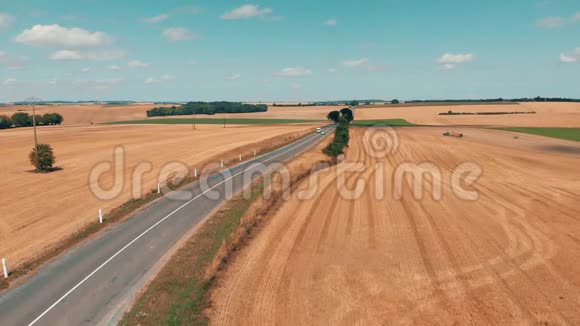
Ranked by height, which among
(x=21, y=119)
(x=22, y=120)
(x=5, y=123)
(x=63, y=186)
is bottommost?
(x=63, y=186)

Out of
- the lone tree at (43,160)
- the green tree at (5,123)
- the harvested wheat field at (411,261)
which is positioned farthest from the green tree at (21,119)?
the harvested wheat field at (411,261)

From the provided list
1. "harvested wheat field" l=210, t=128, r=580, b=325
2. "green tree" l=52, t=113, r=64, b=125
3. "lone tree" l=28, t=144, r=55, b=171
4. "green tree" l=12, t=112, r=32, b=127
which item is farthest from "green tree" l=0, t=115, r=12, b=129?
"harvested wheat field" l=210, t=128, r=580, b=325

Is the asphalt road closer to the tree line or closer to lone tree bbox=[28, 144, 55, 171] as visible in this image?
lone tree bbox=[28, 144, 55, 171]

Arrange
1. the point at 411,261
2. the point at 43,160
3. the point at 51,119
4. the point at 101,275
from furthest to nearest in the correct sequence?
the point at 51,119
the point at 43,160
the point at 411,261
the point at 101,275

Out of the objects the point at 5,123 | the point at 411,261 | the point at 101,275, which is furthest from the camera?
the point at 5,123

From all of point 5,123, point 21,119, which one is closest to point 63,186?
point 5,123

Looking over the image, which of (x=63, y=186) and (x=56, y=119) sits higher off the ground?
(x=56, y=119)

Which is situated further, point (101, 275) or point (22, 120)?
point (22, 120)

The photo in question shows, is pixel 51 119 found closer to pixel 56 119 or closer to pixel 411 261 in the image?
pixel 56 119
